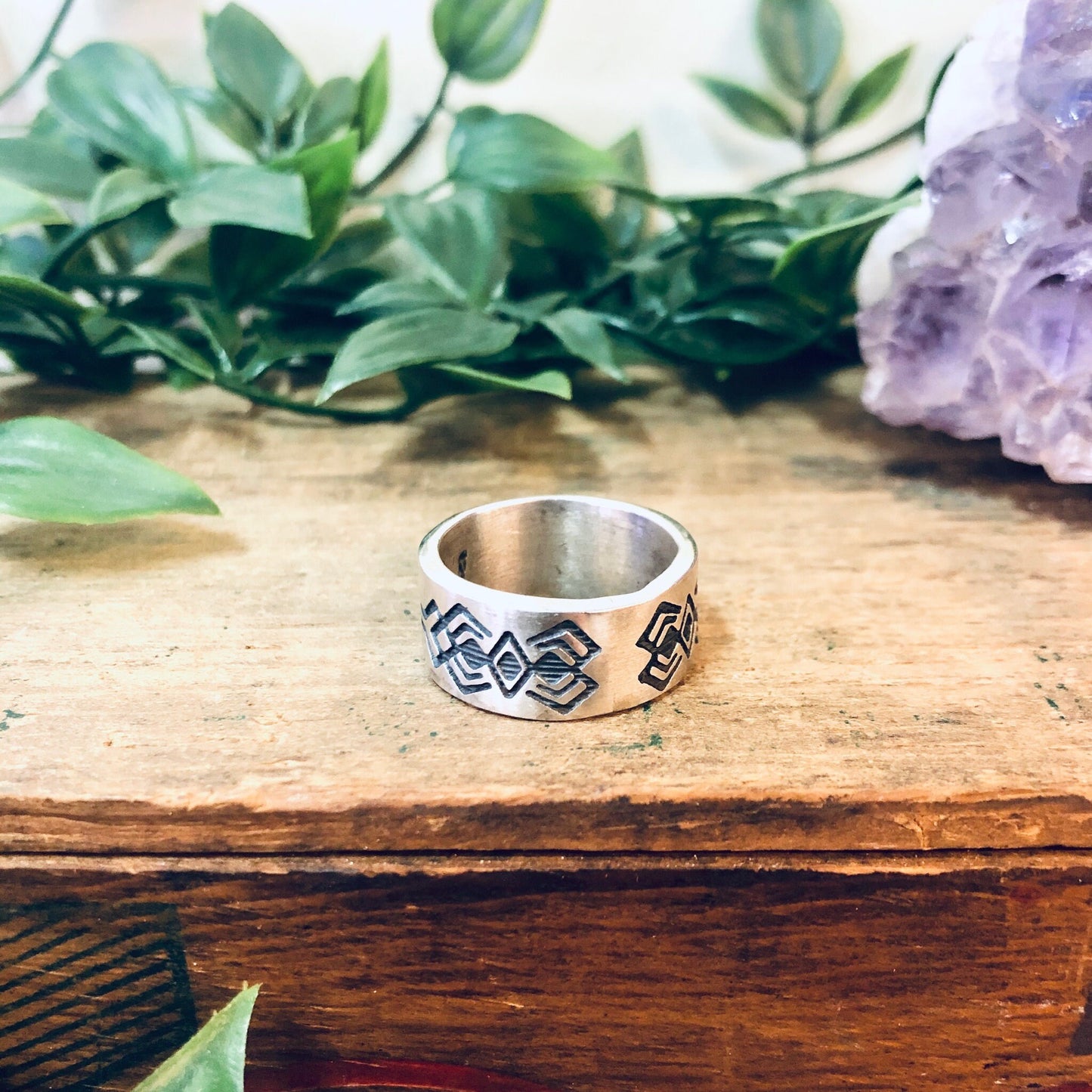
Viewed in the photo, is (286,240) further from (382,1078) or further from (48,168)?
(382,1078)

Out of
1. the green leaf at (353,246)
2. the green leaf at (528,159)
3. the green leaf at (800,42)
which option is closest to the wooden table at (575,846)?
the green leaf at (528,159)

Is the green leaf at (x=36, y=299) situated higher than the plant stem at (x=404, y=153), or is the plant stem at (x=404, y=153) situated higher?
the plant stem at (x=404, y=153)

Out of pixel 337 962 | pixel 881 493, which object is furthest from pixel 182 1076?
pixel 881 493

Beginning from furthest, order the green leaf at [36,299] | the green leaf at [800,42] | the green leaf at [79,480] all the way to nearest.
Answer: the green leaf at [800,42]
the green leaf at [36,299]
the green leaf at [79,480]

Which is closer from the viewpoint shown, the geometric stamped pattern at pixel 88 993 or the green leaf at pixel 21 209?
the geometric stamped pattern at pixel 88 993

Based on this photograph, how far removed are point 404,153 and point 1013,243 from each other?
0.59 m

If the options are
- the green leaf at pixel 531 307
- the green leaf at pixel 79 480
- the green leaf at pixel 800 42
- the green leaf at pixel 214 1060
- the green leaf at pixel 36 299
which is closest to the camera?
the green leaf at pixel 214 1060

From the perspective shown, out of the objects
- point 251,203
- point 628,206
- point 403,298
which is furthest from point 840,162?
point 251,203

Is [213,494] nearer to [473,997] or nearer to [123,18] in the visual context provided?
[473,997]

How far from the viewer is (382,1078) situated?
0.41 meters

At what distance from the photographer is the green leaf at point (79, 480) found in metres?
0.48

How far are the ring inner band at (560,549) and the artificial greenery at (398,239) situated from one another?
0.12 m

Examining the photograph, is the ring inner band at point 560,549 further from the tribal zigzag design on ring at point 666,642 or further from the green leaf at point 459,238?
the green leaf at point 459,238

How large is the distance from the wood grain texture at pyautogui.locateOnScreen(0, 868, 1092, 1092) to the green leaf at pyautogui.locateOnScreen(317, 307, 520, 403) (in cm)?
31
